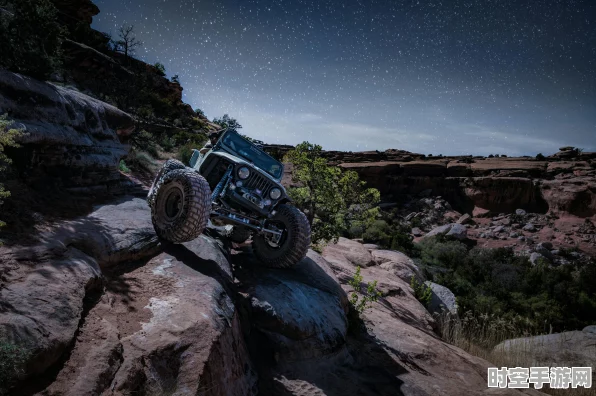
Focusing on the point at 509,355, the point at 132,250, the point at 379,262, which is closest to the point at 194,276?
the point at 132,250

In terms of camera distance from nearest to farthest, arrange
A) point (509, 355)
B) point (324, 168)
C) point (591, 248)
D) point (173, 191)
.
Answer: point (173, 191) → point (509, 355) → point (324, 168) → point (591, 248)

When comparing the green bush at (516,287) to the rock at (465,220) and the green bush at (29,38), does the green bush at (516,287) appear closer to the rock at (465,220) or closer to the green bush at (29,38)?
the rock at (465,220)

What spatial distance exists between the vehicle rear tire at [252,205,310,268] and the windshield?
1.31m

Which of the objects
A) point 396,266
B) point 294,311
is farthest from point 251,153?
point 396,266

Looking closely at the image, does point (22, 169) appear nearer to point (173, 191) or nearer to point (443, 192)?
point (173, 191)

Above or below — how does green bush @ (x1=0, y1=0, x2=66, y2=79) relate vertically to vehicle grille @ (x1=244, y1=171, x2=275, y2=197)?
above

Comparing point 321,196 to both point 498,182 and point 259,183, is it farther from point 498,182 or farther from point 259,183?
point 498,182

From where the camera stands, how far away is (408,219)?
3028 centimetres

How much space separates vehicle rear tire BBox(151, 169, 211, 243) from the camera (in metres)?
4.58

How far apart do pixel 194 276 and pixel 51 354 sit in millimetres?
2064

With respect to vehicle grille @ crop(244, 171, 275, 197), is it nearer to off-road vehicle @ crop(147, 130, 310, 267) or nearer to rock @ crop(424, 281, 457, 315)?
off-road vehicle @ crop(147, 130, 310, 267)

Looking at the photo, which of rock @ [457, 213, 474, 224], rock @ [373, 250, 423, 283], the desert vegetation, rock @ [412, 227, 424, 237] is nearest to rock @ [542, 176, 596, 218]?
rock @ [457, 213, 474, 224]

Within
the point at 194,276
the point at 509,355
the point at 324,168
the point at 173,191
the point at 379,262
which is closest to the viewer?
the point at 194,276

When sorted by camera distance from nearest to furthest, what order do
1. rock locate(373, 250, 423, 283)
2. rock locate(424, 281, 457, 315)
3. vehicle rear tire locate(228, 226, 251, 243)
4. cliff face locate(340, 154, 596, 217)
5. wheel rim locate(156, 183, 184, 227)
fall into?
wheel rim locate(156, 183, 184, 227) < vehicle rear tire locate(228, 226, 251, 243) < rock locate(424, 281, 457, 315) < rock locate(373, 250, 423, 283) < cliff face locate(340, 154, 596, 217)
